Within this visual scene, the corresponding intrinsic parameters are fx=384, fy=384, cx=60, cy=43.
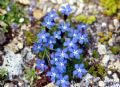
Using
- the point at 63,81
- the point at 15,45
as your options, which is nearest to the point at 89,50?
the point at 63,81

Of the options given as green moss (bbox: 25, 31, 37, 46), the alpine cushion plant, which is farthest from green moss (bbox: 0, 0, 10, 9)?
the alpine cushion plant

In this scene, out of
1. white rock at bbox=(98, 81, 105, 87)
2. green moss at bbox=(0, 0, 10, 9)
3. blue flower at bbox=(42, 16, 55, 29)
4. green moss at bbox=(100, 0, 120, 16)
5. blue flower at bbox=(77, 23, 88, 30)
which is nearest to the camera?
white rock at bbox=(98, 81, 105, 87)

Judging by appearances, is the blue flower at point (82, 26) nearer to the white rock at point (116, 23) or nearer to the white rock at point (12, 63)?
the white rock at point (116, 23)

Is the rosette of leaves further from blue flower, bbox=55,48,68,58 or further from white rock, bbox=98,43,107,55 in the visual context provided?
white rock, bbox=98,43,107,55

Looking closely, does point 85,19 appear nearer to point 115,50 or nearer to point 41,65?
point 115,50

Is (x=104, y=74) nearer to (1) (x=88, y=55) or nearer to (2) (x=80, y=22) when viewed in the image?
(1) (x=88, y=55)

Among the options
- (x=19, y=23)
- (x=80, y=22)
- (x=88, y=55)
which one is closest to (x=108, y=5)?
(x=80, y=22)
